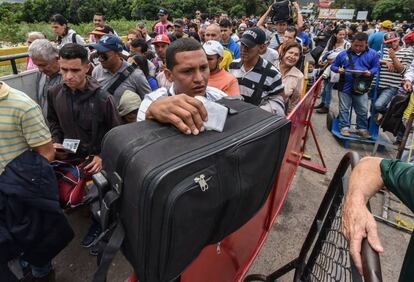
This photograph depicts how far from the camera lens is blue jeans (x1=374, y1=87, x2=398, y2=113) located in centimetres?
500

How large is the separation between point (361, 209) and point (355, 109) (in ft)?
16.7

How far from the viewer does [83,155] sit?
2.64 metres

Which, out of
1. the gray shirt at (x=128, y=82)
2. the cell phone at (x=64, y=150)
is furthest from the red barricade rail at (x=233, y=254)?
the gray shirt at (x=128, y=82)

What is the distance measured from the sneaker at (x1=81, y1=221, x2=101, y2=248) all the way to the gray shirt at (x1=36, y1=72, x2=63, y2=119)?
4.92 feet

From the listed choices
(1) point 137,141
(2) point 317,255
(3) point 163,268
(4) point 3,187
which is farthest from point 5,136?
(2) point 317,255

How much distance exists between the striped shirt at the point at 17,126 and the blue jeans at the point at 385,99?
5411 mm

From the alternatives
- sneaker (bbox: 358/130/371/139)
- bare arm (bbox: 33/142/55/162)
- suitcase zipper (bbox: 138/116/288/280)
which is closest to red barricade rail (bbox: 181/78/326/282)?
suitcase zipper (bbox: 138/116/288/280)

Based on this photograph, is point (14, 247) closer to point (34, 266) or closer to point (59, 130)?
point (34, 266)

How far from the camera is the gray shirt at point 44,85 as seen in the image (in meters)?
3.07

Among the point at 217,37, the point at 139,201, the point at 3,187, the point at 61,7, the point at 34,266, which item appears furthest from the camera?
the point at 61,7

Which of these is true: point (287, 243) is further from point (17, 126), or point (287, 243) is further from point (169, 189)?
point (17, 126)

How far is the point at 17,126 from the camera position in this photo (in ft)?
6.14

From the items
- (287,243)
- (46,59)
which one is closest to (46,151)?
(46,59)

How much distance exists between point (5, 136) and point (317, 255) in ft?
7.31
